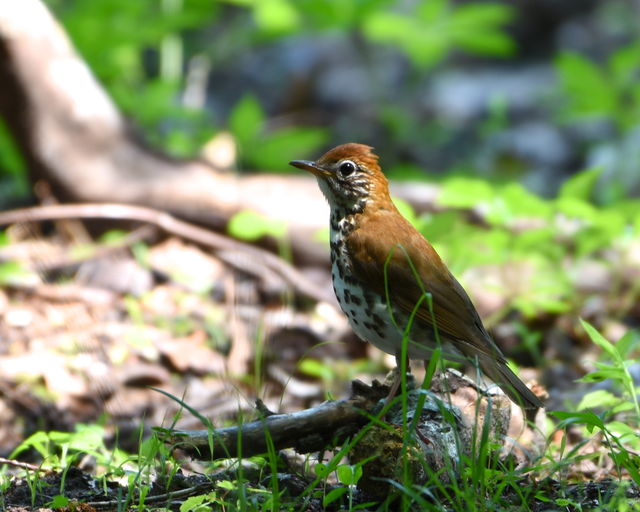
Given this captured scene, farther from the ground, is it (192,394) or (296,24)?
(296,24)

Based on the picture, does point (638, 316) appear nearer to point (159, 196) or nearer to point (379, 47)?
point (159, 196)

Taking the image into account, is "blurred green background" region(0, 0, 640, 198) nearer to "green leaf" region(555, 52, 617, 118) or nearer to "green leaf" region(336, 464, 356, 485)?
"green leaf" region(555, 52, 617, 118)

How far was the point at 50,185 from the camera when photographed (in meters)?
6.67

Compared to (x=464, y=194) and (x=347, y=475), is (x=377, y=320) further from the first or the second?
(x=464, y=194)

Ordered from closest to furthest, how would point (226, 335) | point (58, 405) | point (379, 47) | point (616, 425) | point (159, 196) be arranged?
point (616, 425)
point (58, 405)
point (226, 335)
point (159, 196)
point (379, 47)

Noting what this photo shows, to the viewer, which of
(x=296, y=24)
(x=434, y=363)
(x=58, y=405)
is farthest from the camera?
(x=296, y=24)

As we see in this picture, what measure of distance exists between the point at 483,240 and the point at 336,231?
200 cm

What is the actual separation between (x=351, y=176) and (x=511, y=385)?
3.55 feet

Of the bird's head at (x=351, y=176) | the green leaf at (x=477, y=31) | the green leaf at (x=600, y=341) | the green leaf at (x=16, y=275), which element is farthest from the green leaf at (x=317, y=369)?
the green leaf at (x=477, y=31)

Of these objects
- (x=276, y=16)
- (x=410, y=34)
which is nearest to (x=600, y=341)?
(x=276, y=16)

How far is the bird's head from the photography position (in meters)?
3.73

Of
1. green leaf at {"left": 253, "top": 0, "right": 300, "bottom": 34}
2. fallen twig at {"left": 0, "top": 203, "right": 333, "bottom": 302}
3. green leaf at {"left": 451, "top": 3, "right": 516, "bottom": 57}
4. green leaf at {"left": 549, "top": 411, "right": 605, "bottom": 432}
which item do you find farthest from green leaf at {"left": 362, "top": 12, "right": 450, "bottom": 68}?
green leaf at {"left": 549, "top": 411, "right": 605, "bottom": 432}

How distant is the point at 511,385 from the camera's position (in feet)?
10.5

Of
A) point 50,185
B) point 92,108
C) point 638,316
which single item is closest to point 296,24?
point 92,108
